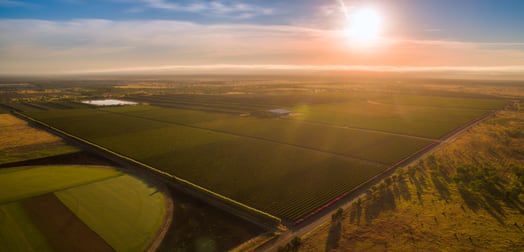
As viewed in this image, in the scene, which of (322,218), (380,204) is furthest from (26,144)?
(380,204)

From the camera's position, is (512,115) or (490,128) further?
(512,115)

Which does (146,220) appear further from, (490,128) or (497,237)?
(490,128)

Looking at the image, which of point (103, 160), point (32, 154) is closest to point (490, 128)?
point (103, 160)

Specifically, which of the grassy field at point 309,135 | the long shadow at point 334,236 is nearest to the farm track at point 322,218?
the long shadow at point 334,236

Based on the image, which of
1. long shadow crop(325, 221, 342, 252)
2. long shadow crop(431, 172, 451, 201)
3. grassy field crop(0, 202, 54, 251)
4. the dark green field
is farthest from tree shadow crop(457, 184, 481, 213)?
grassy field crop(0, 202, 54, 251)

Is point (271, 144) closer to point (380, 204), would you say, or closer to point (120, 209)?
point (380, 204)

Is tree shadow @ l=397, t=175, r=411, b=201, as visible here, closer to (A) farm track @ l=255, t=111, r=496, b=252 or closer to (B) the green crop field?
(A) farm track @ l=255, t=111, r=496, b=252

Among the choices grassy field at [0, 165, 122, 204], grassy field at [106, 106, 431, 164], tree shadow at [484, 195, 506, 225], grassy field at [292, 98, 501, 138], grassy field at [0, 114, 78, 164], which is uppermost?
grassy field at [292, 98, 501, 138]
